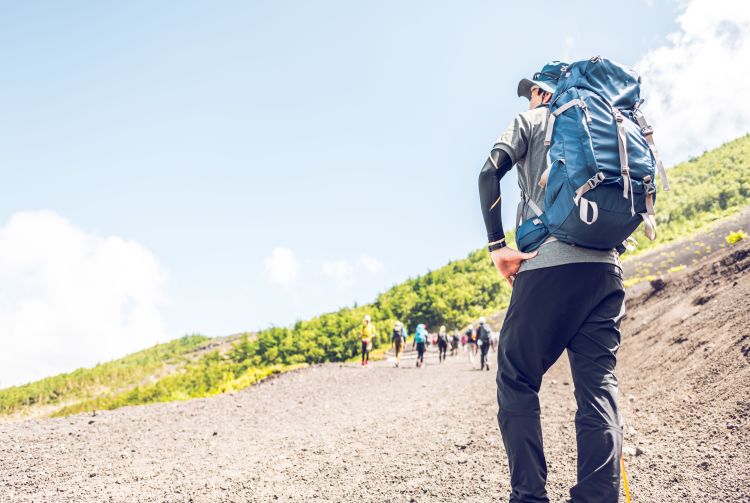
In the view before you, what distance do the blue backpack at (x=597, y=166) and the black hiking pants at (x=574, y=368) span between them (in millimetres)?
183

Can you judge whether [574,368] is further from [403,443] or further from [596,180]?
[403,443]

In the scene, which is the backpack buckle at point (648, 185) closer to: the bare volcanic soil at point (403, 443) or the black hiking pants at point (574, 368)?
the black hiking pants at point (574, 368)

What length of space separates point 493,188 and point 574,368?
2.97 ft

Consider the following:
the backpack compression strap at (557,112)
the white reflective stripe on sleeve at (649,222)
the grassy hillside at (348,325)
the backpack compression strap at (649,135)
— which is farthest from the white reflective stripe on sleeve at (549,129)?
the grassy hillside at (348,325)

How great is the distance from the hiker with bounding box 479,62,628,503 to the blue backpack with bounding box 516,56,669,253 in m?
0.06

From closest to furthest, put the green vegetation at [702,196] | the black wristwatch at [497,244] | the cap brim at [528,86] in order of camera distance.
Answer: the black wristwatch at [497,244] → the cap brim at [528,86] → the green vegetation at [702,196]

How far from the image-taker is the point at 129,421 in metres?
7.04

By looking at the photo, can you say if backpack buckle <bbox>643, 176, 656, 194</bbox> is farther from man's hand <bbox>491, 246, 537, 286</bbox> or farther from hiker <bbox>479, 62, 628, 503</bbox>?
man's hand <bbox>491, 246, 537, 286</bbox>

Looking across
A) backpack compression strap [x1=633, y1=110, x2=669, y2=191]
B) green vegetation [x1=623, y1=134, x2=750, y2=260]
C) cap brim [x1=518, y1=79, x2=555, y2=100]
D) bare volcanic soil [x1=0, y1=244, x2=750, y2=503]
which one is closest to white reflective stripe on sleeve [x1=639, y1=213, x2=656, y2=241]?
backpack compression strap [x1=633, y1=110, x2=669, y2=191]

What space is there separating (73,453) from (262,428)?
2.26 m

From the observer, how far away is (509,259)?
2.27m

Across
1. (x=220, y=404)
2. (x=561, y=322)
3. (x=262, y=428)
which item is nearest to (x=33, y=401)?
(x=220, y=404)

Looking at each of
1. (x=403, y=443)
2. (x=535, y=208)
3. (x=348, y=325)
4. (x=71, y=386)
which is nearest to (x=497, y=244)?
(x=535, y=208)

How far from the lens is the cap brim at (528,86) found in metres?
2.55
